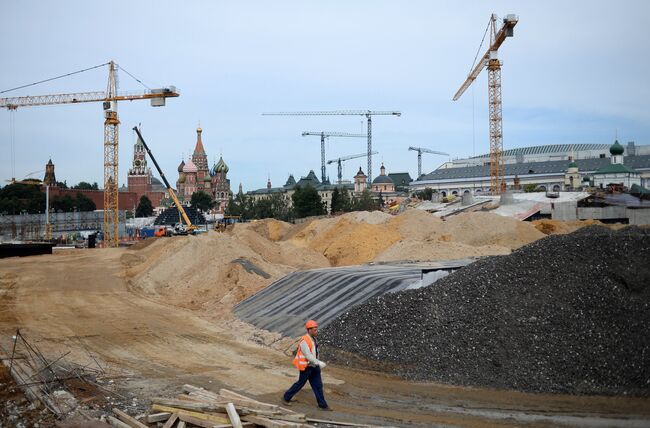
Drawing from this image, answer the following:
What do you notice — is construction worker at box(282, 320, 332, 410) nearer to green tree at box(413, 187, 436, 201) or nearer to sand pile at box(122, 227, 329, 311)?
sand pile at box(122, 227, 329, 311)

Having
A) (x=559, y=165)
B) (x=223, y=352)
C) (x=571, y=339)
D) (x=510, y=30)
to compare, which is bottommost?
(x=223, y=352)

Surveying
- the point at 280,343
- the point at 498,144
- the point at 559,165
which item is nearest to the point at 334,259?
the point at 280,343

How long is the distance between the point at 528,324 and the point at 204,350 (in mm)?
8044

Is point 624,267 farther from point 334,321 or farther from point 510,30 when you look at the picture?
point 510,30

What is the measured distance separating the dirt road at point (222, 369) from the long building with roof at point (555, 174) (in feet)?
257

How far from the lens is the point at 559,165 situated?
4673 inches

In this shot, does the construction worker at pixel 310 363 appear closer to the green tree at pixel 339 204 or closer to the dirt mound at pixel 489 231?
the dirt mound at pixel 489 231

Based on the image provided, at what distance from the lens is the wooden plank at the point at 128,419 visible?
984 centimetres

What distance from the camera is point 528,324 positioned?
13.3 m

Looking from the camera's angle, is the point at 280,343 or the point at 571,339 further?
the point at 280,343

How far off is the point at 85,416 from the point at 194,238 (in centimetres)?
2249

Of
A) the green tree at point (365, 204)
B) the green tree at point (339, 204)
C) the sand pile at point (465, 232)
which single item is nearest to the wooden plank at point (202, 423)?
the sand pile at point (465, 232)

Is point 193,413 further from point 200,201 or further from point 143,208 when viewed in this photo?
point 143,208

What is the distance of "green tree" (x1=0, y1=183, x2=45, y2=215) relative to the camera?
112 meters
